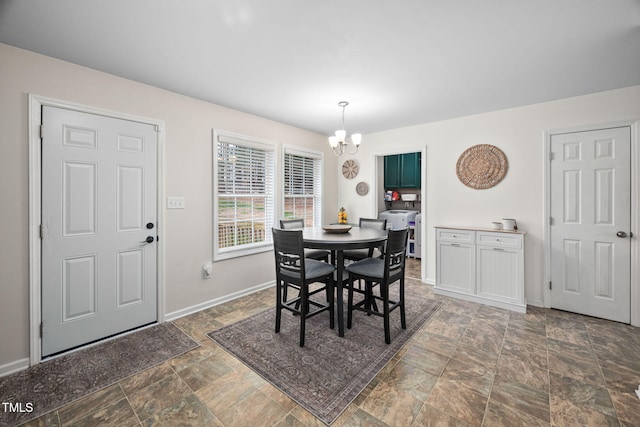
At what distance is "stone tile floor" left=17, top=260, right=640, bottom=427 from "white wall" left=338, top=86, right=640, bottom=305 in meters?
1.22

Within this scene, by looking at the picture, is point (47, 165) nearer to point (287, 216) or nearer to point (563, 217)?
point (287, 216)

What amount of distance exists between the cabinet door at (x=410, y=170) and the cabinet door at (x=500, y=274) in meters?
2.71

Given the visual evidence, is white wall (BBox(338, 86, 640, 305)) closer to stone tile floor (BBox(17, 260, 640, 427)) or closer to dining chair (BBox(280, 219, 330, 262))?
stone tile floor (BBox(17, 260, 640, 427))

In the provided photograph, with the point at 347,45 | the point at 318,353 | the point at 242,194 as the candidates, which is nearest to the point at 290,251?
the point at 318,353

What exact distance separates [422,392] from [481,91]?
9.54 ft

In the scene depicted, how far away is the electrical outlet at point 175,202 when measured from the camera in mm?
2857

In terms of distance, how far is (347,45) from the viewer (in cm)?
199

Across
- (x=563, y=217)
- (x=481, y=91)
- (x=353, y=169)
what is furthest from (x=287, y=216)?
(x=563, y=217)

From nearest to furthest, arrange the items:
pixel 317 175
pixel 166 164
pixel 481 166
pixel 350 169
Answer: pixel 166 164, pixel 481 166, pixel 317 175, pixel 350 169

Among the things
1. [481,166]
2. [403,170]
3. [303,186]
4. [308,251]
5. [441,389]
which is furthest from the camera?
[403,170]

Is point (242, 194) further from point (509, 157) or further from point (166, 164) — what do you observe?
point (509, 157)

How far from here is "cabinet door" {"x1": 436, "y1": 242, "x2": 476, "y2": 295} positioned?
3.40 meters

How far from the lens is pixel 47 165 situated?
2.13 meters

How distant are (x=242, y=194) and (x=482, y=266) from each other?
324 cm
